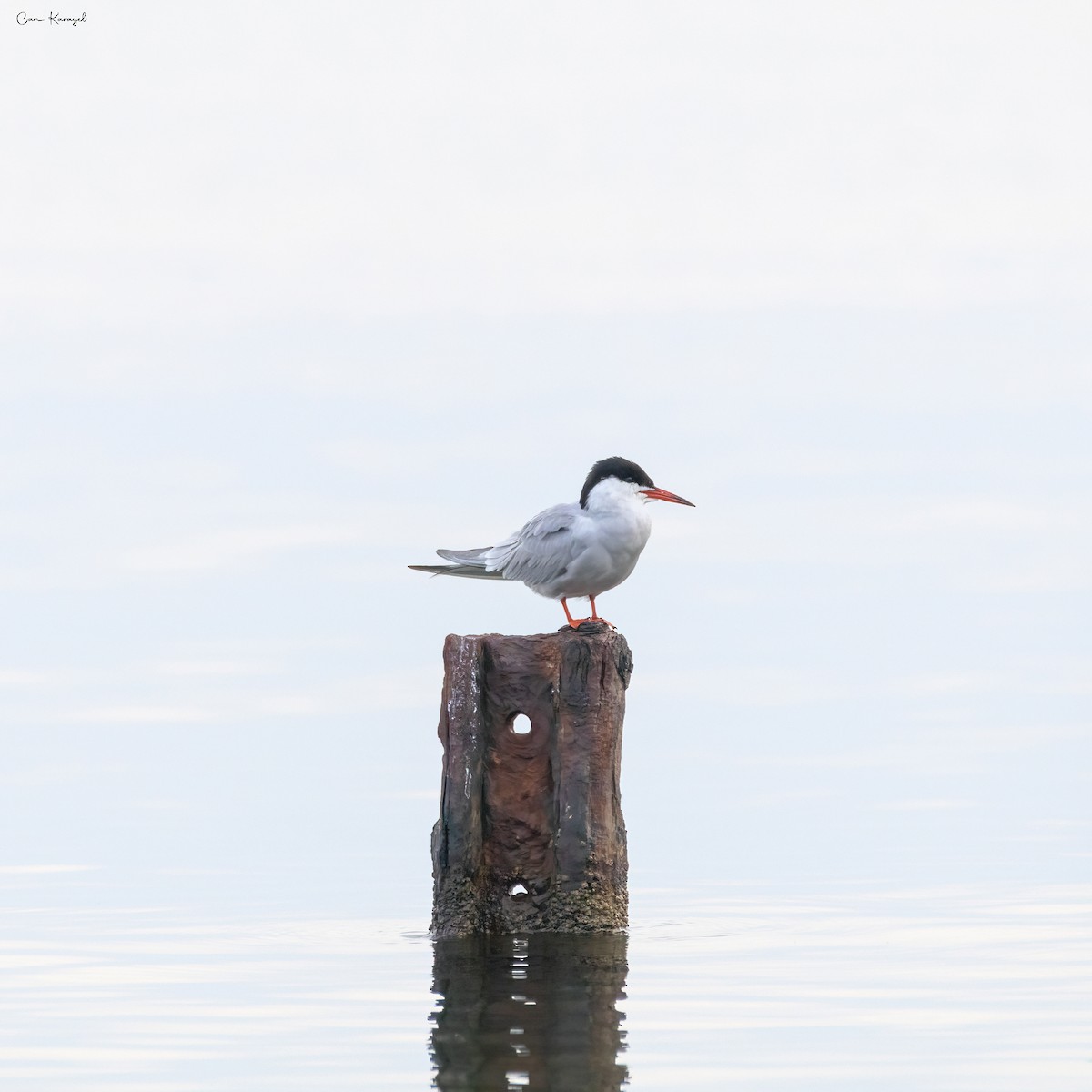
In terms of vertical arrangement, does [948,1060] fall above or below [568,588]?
below

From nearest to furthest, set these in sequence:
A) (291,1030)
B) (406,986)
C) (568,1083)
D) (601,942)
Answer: (568,1083), (291,1030), (406,986), (601,942)

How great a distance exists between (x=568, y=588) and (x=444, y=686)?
3.70ft

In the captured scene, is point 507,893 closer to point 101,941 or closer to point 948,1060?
point 101,941

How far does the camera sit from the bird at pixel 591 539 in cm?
1291

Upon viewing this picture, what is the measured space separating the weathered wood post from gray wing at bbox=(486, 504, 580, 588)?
56 cm

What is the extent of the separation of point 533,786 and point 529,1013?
2.58 m

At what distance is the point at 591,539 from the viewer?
42.3ft

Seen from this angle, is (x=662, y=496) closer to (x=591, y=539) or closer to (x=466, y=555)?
(x=591, y=539)

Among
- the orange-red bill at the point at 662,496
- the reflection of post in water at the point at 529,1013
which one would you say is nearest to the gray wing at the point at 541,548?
the orange-red bill at the point at 662,496

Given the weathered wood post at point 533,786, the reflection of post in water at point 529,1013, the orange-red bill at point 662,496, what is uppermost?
the orange-red bill at point 662,496

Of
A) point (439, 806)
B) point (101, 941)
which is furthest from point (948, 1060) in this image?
point (101, 941)

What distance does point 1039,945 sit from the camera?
13195mm

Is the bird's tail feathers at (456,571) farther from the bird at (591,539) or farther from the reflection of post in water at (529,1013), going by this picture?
the reflection of post in water at (529,1013)

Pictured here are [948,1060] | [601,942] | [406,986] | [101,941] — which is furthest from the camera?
[101,941]
